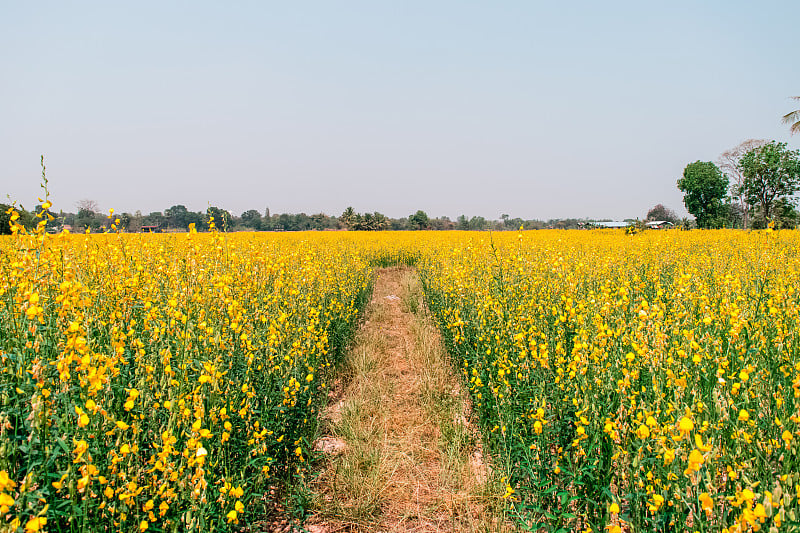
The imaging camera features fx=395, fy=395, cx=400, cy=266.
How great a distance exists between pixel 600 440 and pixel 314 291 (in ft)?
12.6

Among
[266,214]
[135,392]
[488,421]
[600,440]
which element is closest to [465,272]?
[488,421]

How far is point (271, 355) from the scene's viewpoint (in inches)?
118

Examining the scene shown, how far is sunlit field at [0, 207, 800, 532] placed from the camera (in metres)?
1.66

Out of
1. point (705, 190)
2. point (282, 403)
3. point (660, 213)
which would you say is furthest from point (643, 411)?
point (660, 213)

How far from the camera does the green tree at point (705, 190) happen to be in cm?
5656

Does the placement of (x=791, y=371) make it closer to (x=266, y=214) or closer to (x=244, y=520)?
(x=244, y=520)

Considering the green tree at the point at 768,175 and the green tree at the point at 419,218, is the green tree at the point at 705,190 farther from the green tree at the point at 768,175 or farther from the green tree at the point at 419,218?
the green tree at the point at 419,218

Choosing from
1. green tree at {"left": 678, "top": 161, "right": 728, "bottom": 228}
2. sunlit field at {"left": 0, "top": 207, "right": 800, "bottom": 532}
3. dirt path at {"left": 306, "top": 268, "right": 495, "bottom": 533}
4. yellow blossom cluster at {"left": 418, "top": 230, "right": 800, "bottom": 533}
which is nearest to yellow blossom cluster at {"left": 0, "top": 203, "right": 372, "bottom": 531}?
sunlit field at {"left": 0, "top": 207, "right": 800, "bottom": 532}

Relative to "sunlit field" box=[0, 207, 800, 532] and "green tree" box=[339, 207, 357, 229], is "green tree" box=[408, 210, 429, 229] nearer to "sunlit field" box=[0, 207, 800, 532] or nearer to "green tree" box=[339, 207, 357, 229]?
"green tree" box=[339, 207, 357, 229]

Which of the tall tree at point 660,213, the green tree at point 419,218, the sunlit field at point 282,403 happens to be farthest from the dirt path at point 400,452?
the tall tree at point 660,213

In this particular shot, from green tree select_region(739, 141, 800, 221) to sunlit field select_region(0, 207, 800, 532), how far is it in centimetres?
5296

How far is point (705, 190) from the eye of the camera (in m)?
57.2

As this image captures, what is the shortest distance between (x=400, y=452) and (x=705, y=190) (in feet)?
232

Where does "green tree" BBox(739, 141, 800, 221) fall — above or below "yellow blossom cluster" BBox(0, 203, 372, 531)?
above
